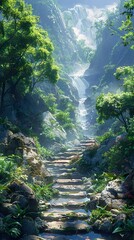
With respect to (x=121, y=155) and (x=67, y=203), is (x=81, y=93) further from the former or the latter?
(x=67, y=203)

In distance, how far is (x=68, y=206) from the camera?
14.6 m

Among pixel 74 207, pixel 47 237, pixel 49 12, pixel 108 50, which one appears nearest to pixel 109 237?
pixel 47 237

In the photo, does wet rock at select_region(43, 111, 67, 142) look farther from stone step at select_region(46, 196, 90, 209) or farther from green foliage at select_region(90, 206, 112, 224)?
green foliage at select_region(90, 206, 112, 224)

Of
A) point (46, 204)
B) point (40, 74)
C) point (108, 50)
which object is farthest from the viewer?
point (108, 50)

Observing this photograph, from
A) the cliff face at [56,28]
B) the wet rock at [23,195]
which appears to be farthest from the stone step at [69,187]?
the cliff face at [56,28]

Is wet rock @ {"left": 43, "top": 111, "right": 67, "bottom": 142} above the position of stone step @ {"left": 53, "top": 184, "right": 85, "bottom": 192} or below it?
above

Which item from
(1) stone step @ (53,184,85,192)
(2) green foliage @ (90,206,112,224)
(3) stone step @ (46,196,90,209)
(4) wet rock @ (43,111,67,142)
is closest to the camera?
(2) green foliage @ (90,206,112,224)

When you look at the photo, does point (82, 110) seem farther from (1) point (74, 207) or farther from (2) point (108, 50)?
(1) point (74, 207)

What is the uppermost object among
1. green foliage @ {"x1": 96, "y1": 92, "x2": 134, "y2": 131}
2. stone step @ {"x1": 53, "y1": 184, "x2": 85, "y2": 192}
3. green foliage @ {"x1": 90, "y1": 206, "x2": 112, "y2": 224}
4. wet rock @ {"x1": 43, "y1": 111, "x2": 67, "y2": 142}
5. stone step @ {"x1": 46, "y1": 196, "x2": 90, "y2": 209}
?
wet rock @ {"x1": 43, "y1": 111, "x2": 67, "y2": 142}

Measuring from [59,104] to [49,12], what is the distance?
6632cm

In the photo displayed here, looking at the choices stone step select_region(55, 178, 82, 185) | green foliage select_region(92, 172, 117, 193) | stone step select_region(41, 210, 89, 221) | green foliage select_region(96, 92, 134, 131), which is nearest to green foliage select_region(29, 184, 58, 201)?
stone step select_region(41, 210, 89, 221)

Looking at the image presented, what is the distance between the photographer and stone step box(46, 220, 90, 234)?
450 inches

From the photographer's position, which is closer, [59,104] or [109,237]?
[109,237]

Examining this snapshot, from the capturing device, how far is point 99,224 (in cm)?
1167
